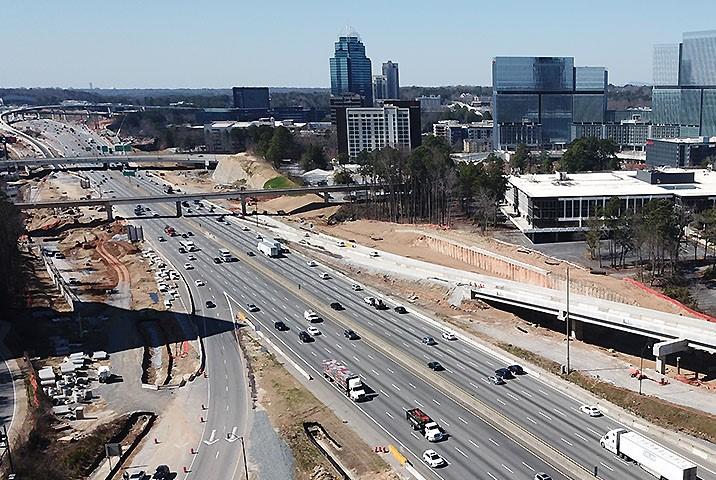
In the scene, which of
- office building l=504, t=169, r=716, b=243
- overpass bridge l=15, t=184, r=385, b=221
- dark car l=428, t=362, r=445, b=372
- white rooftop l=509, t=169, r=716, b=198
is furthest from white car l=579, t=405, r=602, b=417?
overpass bridge l=15, t=184, r=385, b=221

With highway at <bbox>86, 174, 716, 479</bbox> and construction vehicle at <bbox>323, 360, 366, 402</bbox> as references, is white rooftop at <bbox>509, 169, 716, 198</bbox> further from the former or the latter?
construction vehicle at <bbox>323, 360, 366, 402</bbox>

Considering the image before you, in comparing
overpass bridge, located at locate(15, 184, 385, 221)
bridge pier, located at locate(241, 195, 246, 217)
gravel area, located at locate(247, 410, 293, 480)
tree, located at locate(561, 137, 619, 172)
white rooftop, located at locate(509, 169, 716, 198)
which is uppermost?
tree, located at locate(561, 137, 619, 172)

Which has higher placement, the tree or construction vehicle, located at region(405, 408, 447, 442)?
the tree

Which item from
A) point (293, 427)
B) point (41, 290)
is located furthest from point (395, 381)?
point (41, 290)

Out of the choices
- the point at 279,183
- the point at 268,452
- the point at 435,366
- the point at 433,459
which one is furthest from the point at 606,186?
the point at 268,452

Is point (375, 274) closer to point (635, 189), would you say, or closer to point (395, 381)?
point (395, 381)

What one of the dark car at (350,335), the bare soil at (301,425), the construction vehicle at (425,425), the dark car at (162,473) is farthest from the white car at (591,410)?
the dark car at (162,473)

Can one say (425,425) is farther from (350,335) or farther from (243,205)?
(243,205)
